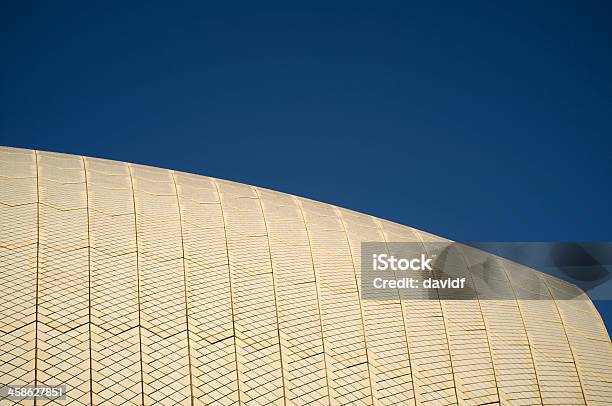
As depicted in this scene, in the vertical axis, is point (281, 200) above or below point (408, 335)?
above

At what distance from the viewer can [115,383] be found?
19.3 m

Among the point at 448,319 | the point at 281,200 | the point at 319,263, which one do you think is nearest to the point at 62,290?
the point at 319,263

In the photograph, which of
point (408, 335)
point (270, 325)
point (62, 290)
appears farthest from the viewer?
point (408, 335)

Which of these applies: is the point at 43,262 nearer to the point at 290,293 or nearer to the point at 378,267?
the point at 290,293

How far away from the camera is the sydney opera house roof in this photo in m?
20.1

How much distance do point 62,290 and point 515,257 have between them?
21.6 m

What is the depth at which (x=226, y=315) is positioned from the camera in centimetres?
2250

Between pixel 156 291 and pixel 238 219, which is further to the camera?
pixel 238 219

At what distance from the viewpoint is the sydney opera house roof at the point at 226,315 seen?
2006 centimetres

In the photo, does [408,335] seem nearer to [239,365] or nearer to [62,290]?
[239,365]

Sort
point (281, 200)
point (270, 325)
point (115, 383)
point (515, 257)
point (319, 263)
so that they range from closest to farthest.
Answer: point (115, 383)
point (270, 325)
point (319, 263)
point (281, 200)
point (515, 257)

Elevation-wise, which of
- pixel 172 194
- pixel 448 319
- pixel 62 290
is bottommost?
pixel 448 319

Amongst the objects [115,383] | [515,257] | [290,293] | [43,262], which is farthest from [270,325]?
[515,257]

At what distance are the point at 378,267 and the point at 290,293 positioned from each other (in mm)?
4196
